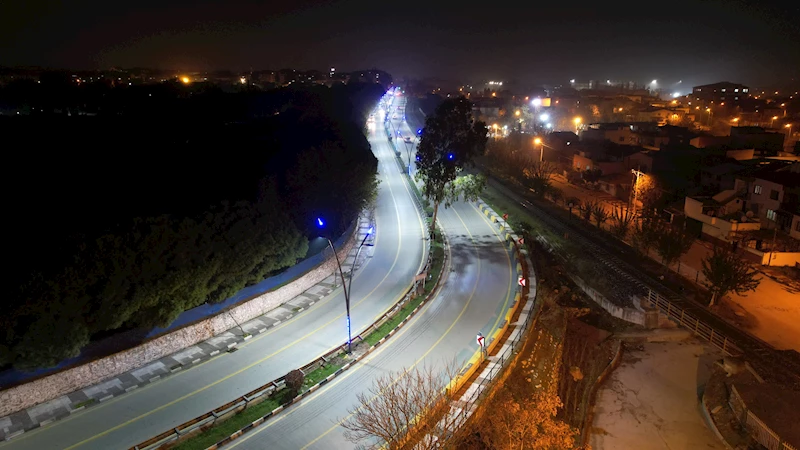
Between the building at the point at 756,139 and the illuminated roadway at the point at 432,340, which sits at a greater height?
the building at the point at 756,139

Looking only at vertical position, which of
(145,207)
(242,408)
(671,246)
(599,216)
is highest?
(145,207)

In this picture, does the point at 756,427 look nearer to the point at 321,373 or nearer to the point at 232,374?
the point at 321,373

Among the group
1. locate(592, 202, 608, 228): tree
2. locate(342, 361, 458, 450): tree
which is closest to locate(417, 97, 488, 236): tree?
locate(592, 202, 608, 228): tree

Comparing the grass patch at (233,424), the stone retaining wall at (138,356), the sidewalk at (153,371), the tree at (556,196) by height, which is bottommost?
the tree at (556,196)

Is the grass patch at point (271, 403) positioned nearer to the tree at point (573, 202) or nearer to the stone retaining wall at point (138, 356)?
the stone retaining wall at point (138, 356)

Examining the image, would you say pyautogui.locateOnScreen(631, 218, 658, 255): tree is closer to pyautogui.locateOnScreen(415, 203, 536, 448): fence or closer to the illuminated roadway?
the illuminated roadway

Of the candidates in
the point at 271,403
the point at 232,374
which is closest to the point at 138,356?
the point at 232,374

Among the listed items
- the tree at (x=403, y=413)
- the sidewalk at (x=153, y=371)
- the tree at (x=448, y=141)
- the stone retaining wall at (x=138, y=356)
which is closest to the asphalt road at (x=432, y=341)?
the tree at (x=403, y=413)
